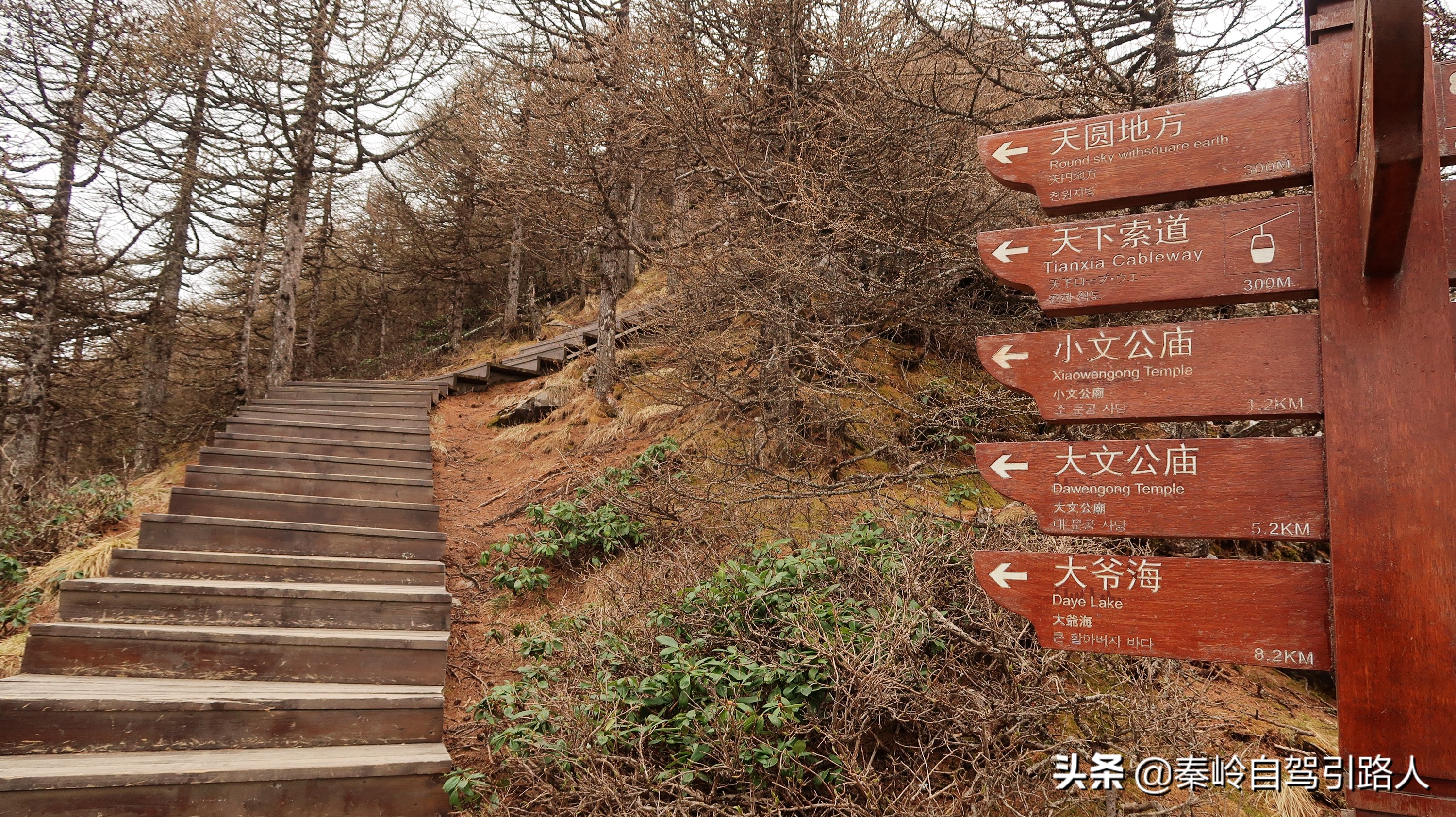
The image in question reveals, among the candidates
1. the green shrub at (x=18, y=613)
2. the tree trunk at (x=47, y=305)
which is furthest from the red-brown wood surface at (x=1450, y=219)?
the tree trunk at (x=47, y=305)

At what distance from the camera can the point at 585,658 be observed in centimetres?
350

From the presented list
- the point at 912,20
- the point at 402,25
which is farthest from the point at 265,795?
the point at 402,25

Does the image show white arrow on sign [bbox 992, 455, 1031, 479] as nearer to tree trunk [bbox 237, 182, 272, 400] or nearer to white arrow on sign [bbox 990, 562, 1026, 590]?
white arrow on sign [bbox 990, 562, 1026, 590]

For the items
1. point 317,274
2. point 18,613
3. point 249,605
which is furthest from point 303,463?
point 317,274

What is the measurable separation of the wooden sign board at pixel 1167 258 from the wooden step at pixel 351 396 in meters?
8.46

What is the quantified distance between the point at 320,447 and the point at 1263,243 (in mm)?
7026

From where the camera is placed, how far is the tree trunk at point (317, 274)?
536 inches

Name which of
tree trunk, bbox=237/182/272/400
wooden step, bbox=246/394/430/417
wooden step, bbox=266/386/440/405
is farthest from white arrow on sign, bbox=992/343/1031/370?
tree trunk, bbox=237/182/272/400

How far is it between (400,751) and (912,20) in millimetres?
5439

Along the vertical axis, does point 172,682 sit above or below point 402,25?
below

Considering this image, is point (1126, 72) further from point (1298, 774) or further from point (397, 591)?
point (397, 591)

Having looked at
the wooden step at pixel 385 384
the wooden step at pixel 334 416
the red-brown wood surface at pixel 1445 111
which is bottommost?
the wooden step at pixel 334 416

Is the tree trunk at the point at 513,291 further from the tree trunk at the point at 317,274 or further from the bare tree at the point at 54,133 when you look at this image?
the bare tree at the point at 54,133

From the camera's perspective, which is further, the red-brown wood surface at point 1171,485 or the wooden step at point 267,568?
the wooden step at point 267,568
